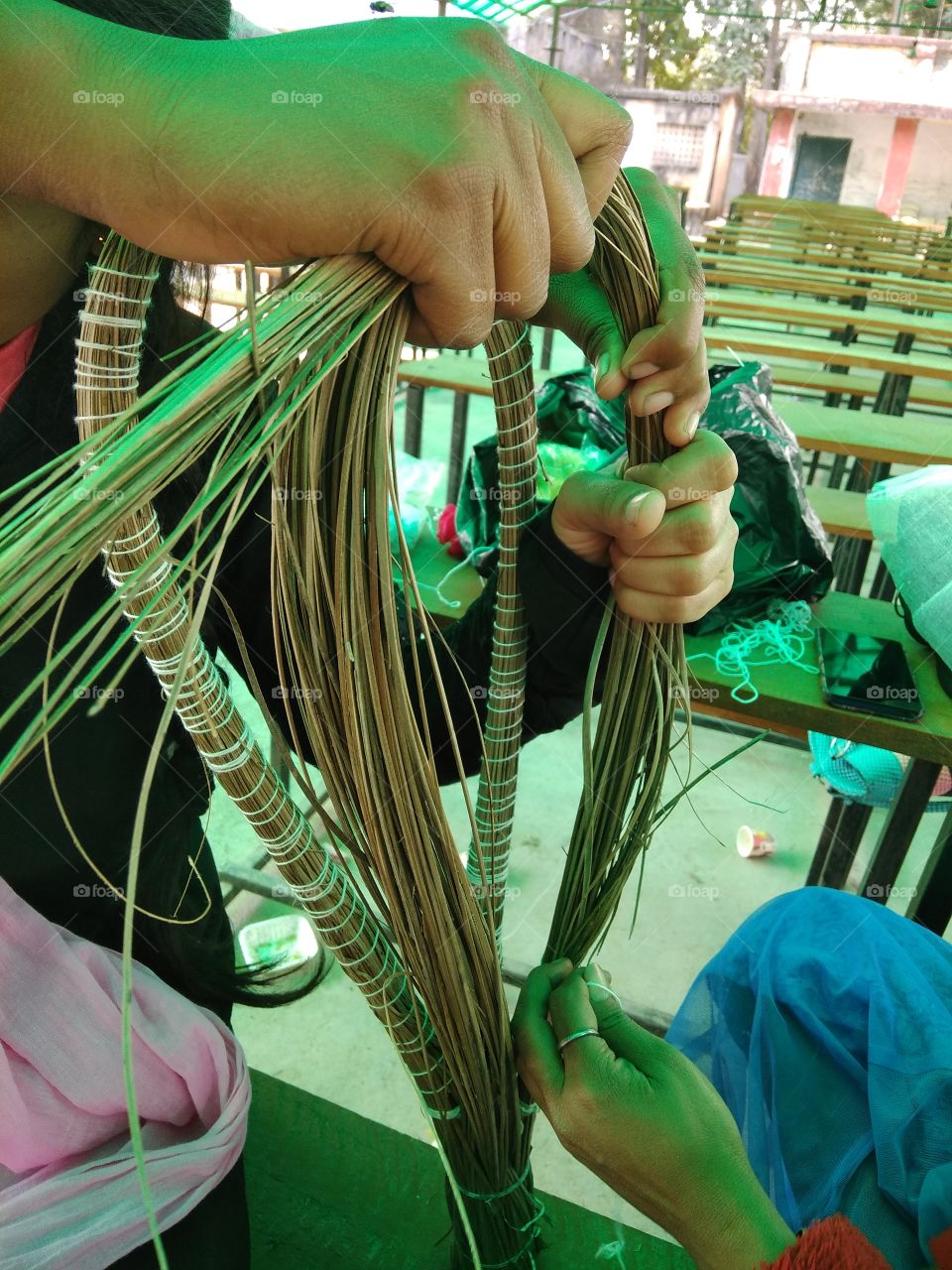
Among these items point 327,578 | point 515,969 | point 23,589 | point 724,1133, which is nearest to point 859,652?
point 515,969

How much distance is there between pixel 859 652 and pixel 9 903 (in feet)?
4.14

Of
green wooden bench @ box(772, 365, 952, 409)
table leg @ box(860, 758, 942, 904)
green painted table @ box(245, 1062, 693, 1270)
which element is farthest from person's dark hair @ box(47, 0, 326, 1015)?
green wooden bench @ box(772, 365, 952, 409)

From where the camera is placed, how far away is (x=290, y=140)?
0.42 meters

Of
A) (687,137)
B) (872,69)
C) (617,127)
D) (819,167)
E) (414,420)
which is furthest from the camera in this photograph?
(819,167)

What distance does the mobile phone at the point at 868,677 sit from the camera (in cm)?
131

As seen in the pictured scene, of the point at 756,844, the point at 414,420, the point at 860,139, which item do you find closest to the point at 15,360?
the point at 756,844

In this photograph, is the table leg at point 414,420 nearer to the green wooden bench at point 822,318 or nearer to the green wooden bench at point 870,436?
the green wooden bench at point 870,436

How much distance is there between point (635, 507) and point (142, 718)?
1.70 feet

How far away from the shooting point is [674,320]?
2.16 feet

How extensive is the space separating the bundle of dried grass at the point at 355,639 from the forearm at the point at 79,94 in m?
0.07

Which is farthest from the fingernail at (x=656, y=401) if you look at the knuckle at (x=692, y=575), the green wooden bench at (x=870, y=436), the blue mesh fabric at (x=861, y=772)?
the green wooden bench at (x=870, y=436)

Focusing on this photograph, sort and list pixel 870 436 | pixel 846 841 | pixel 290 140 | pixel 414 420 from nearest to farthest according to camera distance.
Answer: pixel 290 140 < pixel 846 841 < pixel 870 436 < pixel 414 420

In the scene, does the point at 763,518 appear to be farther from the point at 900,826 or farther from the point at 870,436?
the point at 870,436

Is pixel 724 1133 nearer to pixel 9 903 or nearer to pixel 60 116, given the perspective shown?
pixel 9 903
